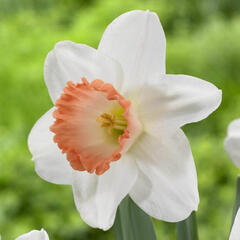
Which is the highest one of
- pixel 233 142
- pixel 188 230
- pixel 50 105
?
pixel 233 142

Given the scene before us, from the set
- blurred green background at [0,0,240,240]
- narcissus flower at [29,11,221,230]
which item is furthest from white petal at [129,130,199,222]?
blurred green background at [0,0,240,240]

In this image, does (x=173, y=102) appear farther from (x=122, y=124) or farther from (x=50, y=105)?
(x=50, y=105)

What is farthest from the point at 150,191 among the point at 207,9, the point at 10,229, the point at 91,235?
the point at 207,9

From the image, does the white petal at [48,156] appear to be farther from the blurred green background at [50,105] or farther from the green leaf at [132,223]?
the blurred green background at [50,105]

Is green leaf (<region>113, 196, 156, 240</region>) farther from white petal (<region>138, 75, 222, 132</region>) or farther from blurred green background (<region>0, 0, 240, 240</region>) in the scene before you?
blurred green background (<region>0, 0, 240, 240</region>)

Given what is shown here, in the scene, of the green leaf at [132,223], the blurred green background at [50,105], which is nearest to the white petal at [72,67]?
the green leaf at [132,223]

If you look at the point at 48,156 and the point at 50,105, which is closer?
the point at 48,156

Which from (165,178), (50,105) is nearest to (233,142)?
(165,178)
